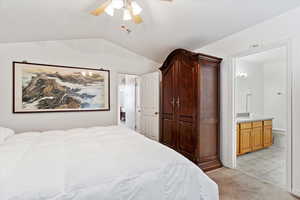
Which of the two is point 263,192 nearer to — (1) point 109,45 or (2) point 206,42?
(2) point 206,42

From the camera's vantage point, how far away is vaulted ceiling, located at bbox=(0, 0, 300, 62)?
2.01 meters

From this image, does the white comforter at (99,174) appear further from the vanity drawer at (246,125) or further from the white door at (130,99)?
the white door at (130,99)

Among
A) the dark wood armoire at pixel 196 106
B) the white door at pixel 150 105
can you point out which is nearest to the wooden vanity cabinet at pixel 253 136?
the dark wood armoire at pixel 196 106

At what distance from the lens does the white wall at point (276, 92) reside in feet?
14.6

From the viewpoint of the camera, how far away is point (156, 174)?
1137 millimetres

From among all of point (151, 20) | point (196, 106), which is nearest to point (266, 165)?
point (196, 106)

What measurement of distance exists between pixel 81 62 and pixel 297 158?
4.05 meters

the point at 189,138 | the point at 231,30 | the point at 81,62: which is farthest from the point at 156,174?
the point at 81,62

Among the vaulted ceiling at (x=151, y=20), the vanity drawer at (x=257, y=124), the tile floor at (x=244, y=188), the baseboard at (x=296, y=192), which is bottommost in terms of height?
the tile floor at (x=244, y=188)

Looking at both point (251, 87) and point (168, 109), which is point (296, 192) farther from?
point (251, 87)

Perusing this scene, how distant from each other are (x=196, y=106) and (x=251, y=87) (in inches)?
124

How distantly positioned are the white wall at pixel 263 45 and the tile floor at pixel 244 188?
222mm

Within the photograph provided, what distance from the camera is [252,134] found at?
3.45m

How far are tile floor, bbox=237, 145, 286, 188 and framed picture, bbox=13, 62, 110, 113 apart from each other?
313 cm
